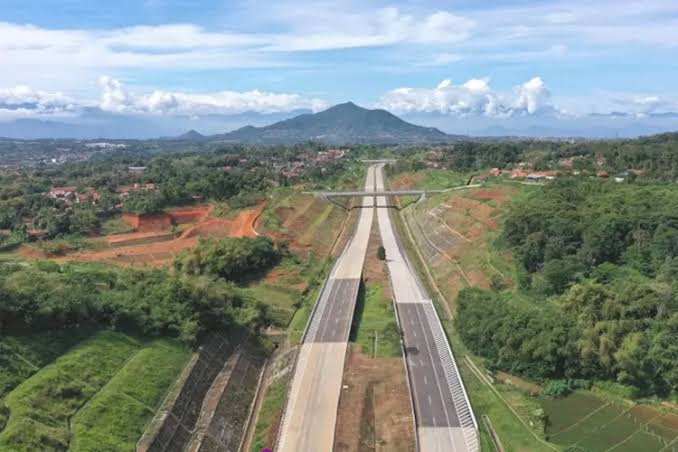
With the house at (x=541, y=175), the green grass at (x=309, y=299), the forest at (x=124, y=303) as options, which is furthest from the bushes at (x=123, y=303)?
the house at (x=541, y=175)

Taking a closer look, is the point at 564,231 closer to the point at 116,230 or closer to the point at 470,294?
the point at 470,294

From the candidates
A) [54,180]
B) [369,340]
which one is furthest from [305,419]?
[54,180]

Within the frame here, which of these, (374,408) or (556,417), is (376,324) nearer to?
(374,408)

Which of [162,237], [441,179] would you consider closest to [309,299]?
[162,237]

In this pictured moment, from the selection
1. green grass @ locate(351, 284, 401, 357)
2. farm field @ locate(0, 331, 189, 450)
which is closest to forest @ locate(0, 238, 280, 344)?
farm field @ locate(0, 331, 189, 450)

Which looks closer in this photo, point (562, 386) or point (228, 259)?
point (562, 386)

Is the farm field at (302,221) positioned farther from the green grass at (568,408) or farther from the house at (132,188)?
the green grass at (568,408)
